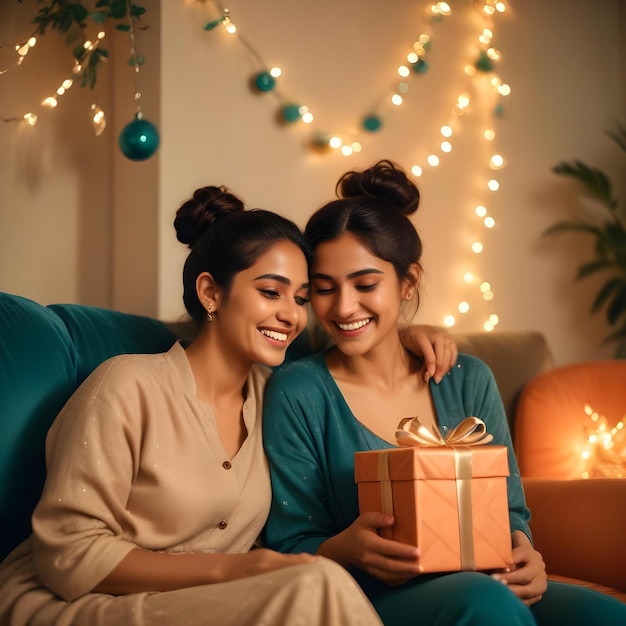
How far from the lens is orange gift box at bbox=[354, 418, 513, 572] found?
142 cm

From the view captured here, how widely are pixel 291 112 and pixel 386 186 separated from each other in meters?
0.73

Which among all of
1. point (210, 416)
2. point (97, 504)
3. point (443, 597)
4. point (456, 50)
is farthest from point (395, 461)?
point (456, 50)

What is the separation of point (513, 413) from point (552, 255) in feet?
3.54

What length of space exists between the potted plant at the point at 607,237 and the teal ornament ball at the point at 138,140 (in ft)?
5.77

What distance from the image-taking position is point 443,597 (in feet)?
4.49

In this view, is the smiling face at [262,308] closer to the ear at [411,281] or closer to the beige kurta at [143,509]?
the beige kurta at [143,509]

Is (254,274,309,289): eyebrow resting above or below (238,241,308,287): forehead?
below

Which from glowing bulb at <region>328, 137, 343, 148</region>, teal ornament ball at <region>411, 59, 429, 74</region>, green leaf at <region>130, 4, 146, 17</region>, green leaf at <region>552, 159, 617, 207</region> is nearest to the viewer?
green leaf at <region>130, 4, 146, 17</region>

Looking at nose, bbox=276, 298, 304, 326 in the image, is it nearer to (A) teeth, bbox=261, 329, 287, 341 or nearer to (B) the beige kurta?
(A) teeth, bbox=261, 329, 287, 341

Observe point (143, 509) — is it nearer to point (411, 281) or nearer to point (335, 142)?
point (411, 281)

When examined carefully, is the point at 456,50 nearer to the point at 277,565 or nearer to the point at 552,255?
the point at 552,255

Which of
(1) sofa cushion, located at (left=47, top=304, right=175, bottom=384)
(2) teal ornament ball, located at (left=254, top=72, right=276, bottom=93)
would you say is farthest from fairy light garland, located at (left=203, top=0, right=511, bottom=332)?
(1) sofa cushion, located at (left=47, top=304, right=175, bottom=384)

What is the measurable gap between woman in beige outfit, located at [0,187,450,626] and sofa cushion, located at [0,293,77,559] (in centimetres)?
8

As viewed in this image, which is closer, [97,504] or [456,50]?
[97,504]
